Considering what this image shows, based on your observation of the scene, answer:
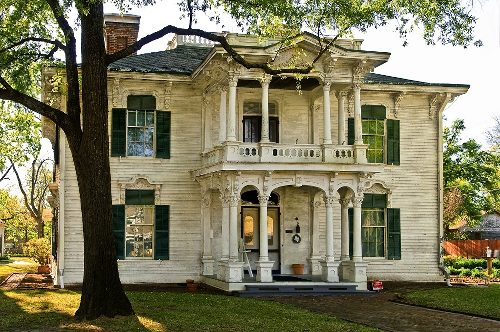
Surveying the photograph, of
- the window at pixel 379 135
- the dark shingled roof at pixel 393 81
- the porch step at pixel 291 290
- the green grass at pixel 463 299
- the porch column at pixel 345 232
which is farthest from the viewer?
the window at pixel 379 135

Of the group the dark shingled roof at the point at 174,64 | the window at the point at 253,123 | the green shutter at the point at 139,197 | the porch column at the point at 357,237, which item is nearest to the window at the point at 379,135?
the dark shingled roof at the point at 174,64

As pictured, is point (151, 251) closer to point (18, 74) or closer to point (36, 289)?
point (36, 289)

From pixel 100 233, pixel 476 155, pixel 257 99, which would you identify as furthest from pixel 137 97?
pixel 476 155

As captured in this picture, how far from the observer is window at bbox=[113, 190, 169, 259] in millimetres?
23422

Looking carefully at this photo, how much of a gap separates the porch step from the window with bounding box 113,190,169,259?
415 centimetres

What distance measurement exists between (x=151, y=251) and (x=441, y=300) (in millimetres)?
9275

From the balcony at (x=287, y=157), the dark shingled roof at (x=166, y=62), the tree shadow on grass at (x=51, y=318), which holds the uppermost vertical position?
the dark shingled roof at (x=166, y=62)

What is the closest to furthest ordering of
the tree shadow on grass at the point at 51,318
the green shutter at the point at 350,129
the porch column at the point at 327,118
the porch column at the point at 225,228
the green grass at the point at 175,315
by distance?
1. the tree shadow on grass at the point at 51,318
2. the green grass at the point at 175,315
3. the porch column at the point at 225,228
4. the porch column at the point at 327,118
5. the green shutter at the point at 350,129

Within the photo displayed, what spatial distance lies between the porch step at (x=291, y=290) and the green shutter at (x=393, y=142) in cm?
574

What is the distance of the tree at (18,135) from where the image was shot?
4247 cm

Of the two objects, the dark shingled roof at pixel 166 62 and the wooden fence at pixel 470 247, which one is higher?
the dark shingled roof at pixel 166 62

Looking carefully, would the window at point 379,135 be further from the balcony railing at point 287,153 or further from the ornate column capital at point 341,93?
the balcony railing at point 287,153

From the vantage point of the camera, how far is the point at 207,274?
925 inches

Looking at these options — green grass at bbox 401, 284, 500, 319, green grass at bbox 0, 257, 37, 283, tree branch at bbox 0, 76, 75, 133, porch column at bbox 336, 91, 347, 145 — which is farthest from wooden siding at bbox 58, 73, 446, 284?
tree branch at bbox 0, 76, 75, 133
